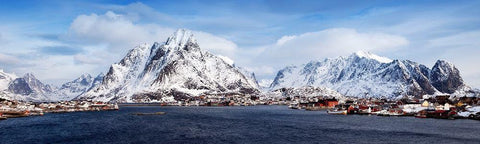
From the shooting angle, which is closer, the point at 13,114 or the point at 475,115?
the point at 475,115

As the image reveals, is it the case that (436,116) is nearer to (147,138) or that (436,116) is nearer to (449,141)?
(449,141)

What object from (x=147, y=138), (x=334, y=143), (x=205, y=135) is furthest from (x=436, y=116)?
(x=147, y=138)

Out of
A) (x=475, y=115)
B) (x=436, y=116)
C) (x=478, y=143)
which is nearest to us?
(x=478, y=143)

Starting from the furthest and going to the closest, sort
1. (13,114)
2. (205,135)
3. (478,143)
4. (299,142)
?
1. (13,114)
2. (205,135)
3. (299,142)
4. (478,143)

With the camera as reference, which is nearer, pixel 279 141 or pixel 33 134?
pixel 279 141

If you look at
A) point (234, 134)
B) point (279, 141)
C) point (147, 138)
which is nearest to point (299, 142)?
point (279, 141)

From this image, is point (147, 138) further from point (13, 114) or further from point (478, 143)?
point (13, 114)

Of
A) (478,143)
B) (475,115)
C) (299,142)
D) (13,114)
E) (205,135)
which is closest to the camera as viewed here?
(478,143)

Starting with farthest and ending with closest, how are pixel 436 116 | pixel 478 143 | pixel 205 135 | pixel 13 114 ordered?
pixel 13 114, pixel 436 116, pixel 205 135, pixel 478 143

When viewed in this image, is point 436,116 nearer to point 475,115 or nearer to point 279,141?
point 475,115
